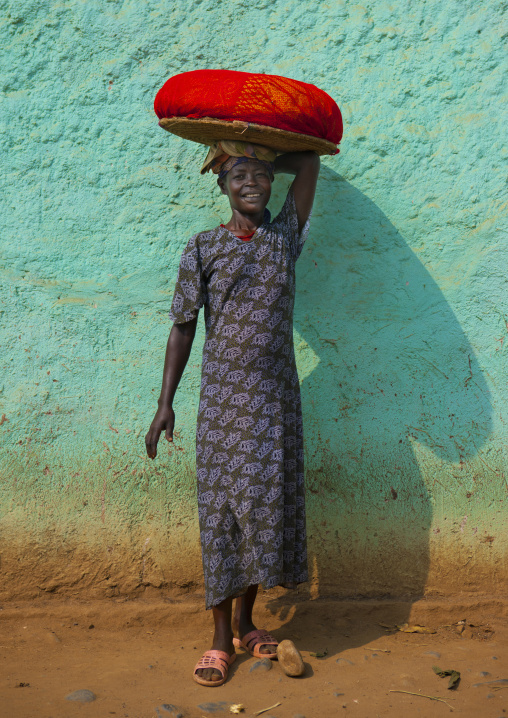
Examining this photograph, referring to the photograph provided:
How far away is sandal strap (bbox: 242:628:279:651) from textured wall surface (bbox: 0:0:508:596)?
17.8 inches

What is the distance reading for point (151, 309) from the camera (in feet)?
9.97

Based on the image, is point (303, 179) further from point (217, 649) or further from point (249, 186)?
point (217, 649)

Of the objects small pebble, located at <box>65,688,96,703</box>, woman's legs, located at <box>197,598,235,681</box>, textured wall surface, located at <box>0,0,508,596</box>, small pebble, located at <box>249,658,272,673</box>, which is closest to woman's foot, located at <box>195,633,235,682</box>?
woman's legs, located at <box>197,598,235,681</box>

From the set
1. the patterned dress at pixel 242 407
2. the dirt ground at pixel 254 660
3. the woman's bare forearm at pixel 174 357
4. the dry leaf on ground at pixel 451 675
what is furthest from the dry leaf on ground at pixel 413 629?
the woman's bare forearm at pixel 174 357

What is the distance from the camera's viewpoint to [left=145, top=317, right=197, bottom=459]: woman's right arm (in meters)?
2.61

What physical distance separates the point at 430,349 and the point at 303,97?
1.35m

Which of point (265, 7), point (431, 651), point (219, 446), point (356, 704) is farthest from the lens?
point (265, 7)

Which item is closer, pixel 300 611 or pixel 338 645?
pixel 338 645

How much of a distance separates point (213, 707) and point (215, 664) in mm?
195

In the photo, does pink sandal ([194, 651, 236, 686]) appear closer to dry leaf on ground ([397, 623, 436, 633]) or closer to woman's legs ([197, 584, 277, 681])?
woman's legs ([197, 584, 277, 681])

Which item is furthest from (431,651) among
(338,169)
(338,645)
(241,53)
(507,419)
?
(241,53)

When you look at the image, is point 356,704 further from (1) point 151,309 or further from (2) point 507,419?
(1) point 151,309

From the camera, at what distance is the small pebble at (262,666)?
2564 mm

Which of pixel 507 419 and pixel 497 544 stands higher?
pixel 507 419
